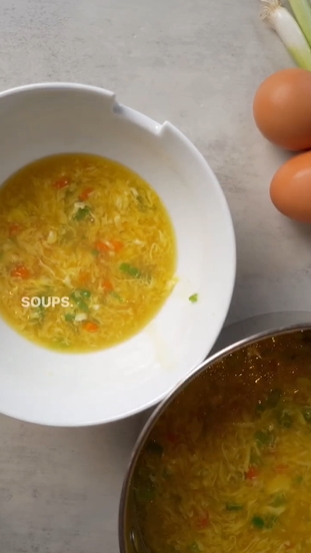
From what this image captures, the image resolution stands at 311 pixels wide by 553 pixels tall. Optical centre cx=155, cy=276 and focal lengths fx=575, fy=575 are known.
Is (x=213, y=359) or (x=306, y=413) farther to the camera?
(x=306, y=413)

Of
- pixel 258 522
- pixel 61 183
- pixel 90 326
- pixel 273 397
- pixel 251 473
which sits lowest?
pixel 258 522

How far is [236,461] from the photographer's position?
4.64ft

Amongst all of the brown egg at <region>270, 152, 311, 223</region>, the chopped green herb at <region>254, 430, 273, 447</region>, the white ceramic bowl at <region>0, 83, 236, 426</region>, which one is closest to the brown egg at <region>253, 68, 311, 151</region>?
the brown egg at <region>270, 152, 311, 223</region>

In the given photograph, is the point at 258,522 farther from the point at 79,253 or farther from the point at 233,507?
the point at 79,253

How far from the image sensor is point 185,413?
136 centimetres

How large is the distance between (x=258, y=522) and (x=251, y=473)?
13 centimetres

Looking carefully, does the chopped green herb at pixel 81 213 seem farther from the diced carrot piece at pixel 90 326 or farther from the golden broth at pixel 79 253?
the diced carrot piece at pixel 90 326

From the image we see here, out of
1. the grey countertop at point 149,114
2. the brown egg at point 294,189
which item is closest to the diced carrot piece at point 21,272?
the grey countertop at point 149,114

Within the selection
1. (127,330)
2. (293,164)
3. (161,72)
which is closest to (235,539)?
(127,330)

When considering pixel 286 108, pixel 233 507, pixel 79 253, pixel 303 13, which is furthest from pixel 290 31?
pixel 233 507

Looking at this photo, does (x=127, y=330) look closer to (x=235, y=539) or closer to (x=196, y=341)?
(x=196, y=341)

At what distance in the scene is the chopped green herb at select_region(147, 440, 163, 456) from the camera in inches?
53.7

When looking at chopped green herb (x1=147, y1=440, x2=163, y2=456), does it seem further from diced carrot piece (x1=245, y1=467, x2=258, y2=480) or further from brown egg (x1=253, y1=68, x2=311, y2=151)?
brown egg (x1=253, y1=68, x2=311, y2=151)

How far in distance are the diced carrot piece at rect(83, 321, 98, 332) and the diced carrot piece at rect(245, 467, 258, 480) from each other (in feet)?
1.70
